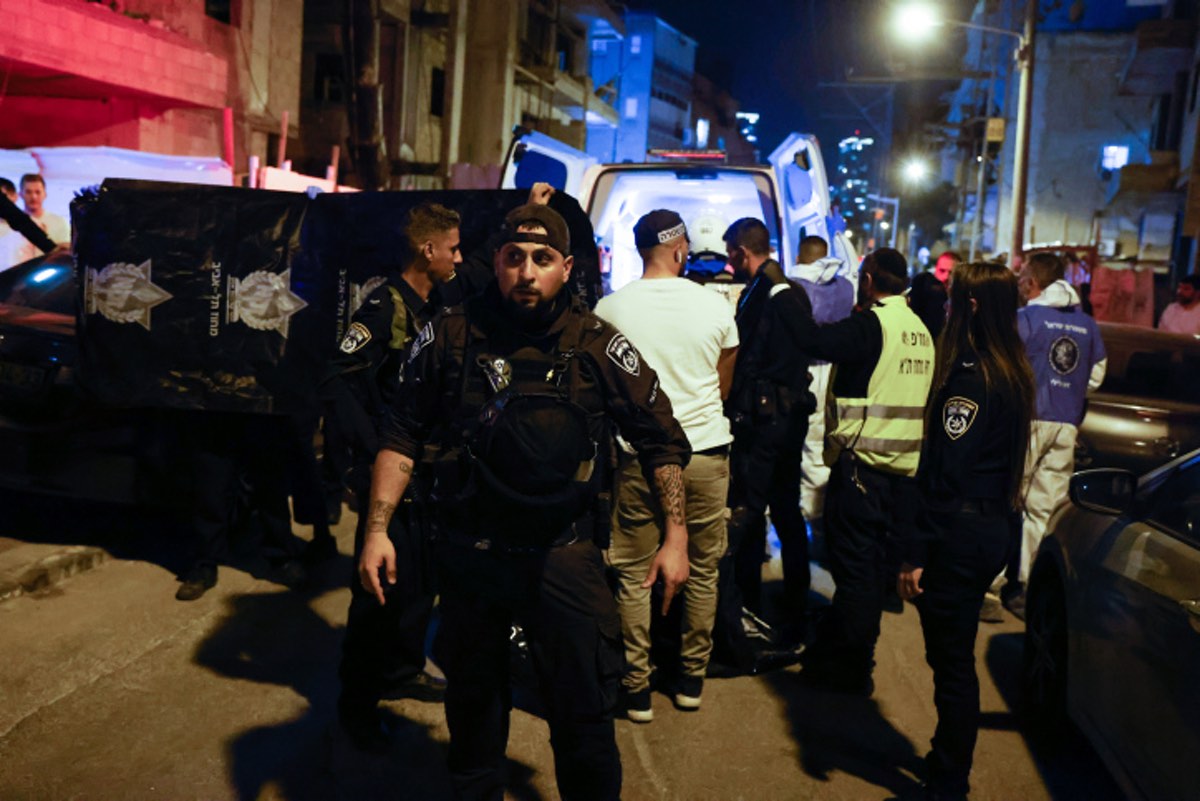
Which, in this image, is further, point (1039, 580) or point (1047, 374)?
point (1047, 374)

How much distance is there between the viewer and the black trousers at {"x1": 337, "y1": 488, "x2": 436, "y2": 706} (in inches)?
157

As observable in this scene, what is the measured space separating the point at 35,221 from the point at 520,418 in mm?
9815

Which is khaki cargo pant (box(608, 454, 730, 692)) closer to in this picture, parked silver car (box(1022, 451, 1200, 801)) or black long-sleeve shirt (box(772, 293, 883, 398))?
black long-sleeve shirt (box(772, 293, 883, 398))

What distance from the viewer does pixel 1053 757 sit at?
14.6ft

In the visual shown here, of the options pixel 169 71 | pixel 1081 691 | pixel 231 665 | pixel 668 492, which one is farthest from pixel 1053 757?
pixel 169 71

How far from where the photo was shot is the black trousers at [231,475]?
19.3ft

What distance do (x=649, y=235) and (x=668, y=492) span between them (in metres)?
1.57

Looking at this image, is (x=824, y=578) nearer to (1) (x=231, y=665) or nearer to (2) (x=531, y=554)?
(1) (x=231, y=665)

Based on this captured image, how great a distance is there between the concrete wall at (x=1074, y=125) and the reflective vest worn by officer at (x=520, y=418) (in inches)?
1197

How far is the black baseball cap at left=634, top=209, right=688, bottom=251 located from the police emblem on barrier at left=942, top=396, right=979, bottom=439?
4.54 feet

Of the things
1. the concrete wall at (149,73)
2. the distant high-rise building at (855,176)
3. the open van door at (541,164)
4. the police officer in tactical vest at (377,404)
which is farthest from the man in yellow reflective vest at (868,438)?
the distant high-rise building at (855,176)

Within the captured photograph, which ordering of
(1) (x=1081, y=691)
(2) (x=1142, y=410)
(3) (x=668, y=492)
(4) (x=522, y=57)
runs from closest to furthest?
(3) (x=668, y=492) → (1) (x=1081, y=691) → (2) (x=1142, y=410) → (4) (x=522, y=57)

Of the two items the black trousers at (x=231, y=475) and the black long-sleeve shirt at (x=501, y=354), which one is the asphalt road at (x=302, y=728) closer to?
the black trousers at (x=231, y=475)

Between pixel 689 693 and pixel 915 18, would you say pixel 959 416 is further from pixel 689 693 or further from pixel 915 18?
pixel 915 18
